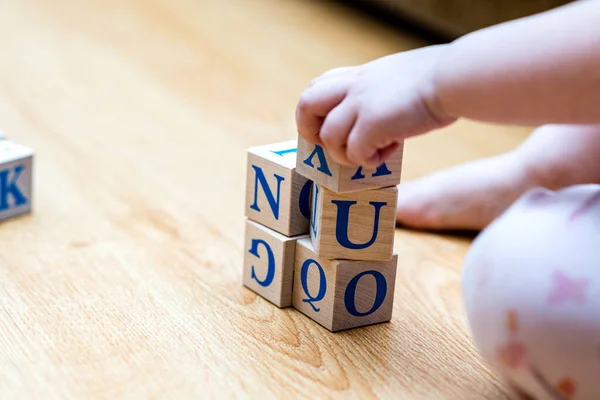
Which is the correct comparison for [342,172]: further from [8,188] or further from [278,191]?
[8,188]

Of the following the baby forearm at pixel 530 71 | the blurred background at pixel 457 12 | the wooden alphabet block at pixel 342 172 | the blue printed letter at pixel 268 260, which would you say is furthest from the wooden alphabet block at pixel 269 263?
the blurred background at pixel 457 12

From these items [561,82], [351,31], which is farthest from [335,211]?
[351,31]

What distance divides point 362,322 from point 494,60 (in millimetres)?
378

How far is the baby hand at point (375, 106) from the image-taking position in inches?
32.8

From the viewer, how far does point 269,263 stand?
1.06 meters

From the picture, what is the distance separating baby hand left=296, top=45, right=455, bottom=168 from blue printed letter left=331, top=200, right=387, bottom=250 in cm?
8

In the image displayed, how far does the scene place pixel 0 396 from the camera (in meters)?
0.85

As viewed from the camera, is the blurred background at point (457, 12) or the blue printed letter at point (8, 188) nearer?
the blue printed letter at point (8, 188)

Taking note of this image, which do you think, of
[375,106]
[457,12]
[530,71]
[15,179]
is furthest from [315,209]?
[457,12]

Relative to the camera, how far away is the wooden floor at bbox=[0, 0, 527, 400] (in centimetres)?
92

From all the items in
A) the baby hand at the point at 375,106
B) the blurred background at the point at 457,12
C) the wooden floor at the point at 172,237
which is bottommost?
the wooden floor at the point at 172,237

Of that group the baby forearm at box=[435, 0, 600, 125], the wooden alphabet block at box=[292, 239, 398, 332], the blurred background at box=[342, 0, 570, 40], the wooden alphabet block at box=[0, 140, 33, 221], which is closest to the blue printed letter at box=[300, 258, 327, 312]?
the wooden alphabet block at box=[292, 239, 398, 332]

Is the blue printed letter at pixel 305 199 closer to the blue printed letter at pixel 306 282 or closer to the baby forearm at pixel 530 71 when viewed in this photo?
the blue printed letter at pixel 306 282

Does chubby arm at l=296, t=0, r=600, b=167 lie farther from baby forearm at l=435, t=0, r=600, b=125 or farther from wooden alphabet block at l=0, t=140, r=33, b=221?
wooden alphabet block at l=0, t=140, r=33, b=221
